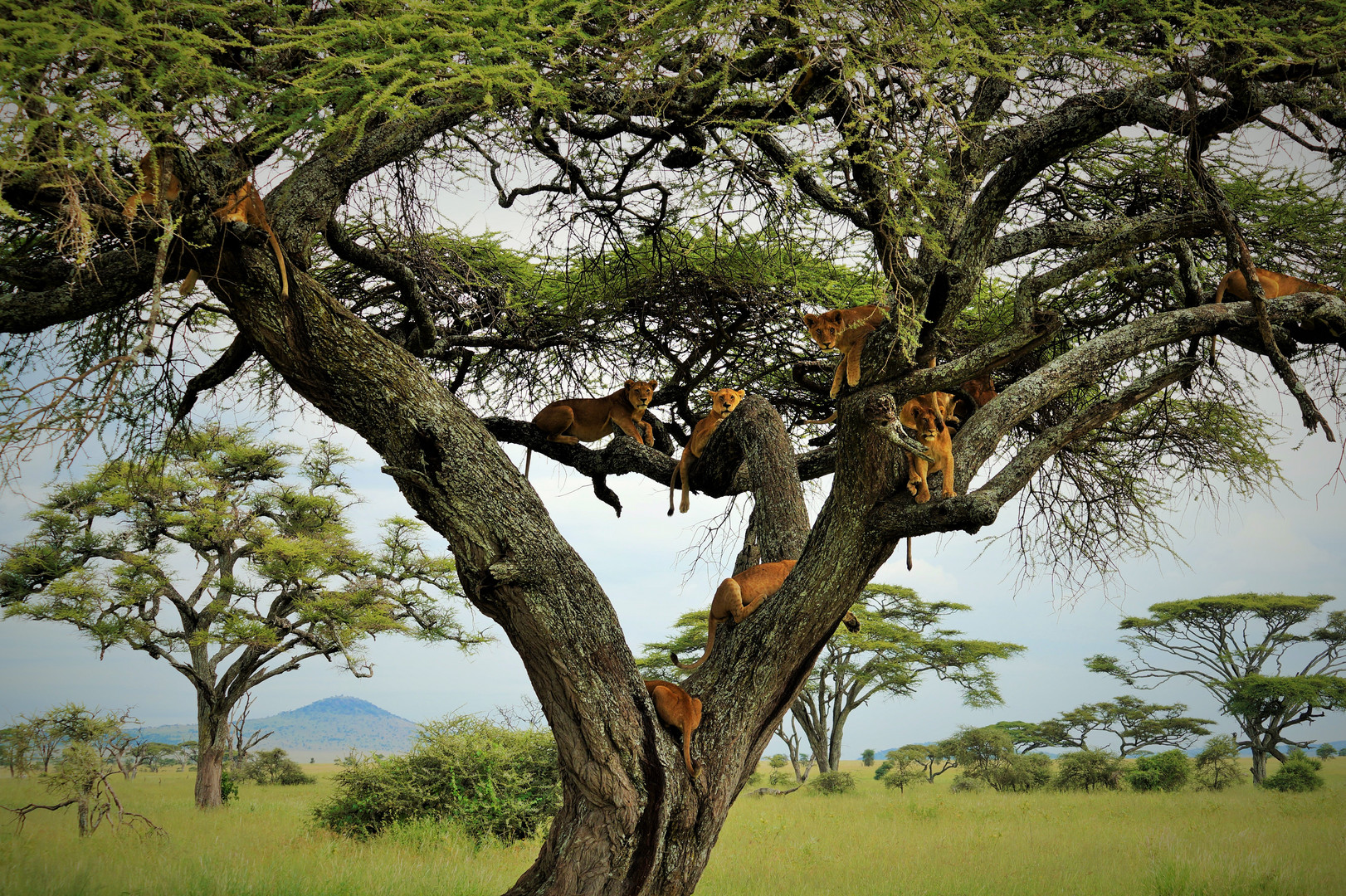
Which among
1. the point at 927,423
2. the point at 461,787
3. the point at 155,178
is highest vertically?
the point at 155,178

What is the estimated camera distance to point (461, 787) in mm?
9141

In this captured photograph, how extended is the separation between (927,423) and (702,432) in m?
2.01

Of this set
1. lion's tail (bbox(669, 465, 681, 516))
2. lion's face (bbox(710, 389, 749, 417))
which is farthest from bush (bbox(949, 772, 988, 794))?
lion's face (bbox(710, 389, 749, 417))

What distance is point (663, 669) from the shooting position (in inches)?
700

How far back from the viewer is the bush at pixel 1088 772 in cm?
1574

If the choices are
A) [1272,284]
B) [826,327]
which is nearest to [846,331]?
[826,327]

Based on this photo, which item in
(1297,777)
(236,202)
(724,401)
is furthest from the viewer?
(1297,777)

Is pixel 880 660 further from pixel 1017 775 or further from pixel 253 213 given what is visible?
pixel 253 213

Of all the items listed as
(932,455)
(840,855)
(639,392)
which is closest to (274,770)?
(840,855)

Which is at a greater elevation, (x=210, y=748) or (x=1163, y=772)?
(x=210, y=748)

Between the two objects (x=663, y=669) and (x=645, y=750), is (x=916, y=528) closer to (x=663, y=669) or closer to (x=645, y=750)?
(x=645, y=750)

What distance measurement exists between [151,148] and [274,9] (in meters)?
0.93

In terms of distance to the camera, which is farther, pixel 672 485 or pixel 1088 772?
pixel 1088 772

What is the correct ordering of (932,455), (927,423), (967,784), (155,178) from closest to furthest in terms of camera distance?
1. (155,178)
2. (932,455)
3. (927,423)
4. (967,784)
